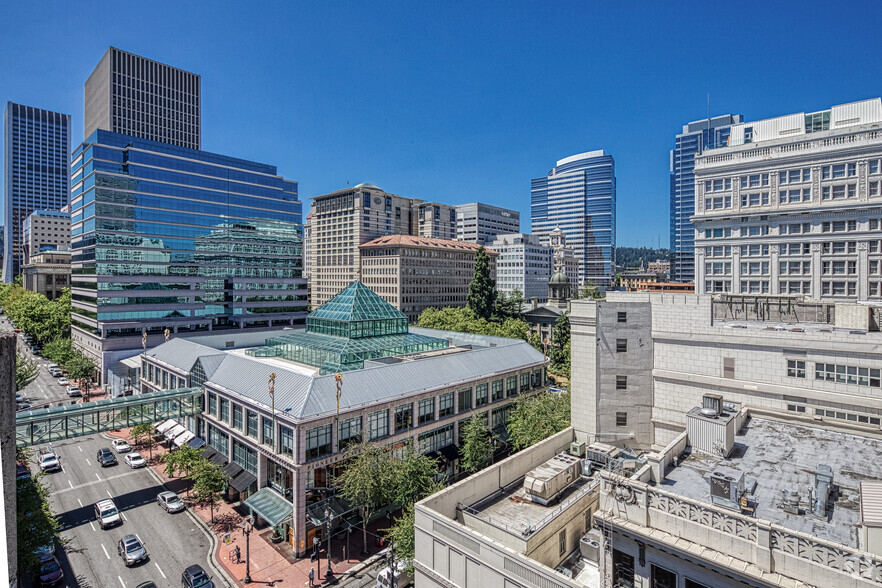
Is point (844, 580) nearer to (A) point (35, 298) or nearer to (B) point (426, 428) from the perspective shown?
(B) point (426, 428)

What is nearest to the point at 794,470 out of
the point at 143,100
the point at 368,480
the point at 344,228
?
the point at 368,480

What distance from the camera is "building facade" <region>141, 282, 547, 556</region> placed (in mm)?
36656

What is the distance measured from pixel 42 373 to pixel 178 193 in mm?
45003

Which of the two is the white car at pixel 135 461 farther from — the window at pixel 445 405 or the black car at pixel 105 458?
the window at pixel 445 405

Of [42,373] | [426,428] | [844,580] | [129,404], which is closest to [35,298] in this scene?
[42,373]

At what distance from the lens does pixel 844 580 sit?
539 inches

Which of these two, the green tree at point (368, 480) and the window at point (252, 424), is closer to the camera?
the green tree at point (368, 480)

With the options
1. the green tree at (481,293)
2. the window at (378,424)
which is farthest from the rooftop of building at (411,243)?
the window at (378,424)

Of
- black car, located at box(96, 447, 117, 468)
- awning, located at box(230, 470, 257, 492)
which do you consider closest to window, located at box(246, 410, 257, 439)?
awning, located at box(230, 470, 257, 492)

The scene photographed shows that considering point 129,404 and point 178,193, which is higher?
point 178,193

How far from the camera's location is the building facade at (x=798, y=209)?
5153 centimetres

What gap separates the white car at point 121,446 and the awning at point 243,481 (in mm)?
21605

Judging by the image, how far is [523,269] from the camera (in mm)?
185625

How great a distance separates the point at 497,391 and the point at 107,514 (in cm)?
3797
